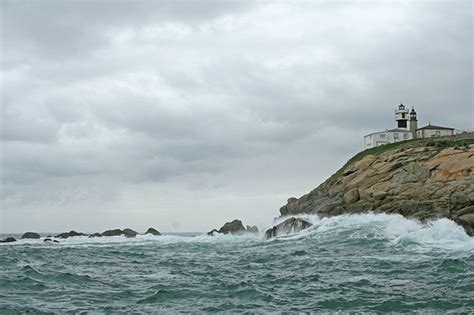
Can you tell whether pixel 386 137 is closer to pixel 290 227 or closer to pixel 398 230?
pixel 290 227

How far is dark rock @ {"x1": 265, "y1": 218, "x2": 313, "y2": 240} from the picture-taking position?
52.6 meters

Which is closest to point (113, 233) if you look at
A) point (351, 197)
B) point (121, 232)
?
point (121, 232)

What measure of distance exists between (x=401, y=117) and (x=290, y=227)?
4822 centimetres

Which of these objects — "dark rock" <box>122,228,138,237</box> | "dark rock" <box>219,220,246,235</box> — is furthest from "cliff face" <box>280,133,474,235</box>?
"dark rock" <box>122,228,138,237</box>

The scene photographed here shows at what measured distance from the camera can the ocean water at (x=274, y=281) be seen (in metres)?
17.8

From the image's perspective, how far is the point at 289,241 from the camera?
44.2m

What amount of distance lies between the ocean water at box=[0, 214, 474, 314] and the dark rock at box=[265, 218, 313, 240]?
14924 mm

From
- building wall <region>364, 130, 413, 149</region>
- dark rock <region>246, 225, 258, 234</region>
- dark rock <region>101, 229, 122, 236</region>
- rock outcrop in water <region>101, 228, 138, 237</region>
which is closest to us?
dark rock <region>246, 225, 258, 234</region>

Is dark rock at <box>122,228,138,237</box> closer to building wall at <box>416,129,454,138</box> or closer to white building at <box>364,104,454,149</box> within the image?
white building at <box>364,104,454,149</box>

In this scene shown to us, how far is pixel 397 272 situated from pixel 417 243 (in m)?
11.7

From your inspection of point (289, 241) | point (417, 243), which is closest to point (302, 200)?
point (289, 241)

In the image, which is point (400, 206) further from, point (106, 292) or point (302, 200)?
point (106, 292)

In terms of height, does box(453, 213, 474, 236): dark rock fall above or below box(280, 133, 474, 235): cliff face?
below

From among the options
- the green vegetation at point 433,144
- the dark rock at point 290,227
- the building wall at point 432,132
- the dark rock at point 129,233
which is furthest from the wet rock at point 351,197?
the dark rock at point 129,233
